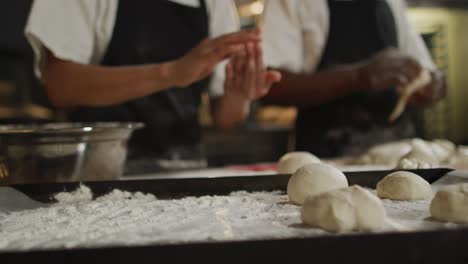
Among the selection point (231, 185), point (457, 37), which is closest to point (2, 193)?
point (231, 185)

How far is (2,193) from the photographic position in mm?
1000

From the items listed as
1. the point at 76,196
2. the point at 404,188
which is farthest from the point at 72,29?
the point at 404,188

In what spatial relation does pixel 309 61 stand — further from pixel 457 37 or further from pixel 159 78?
pixel 457 37

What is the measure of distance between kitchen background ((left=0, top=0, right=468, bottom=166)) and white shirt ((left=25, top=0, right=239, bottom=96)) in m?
0.95

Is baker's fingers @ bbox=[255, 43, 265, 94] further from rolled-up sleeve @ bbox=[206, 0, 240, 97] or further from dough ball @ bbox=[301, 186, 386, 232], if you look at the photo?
dough ball @ bbox=[301, 186, 386, 232]

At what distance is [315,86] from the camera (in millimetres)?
2094

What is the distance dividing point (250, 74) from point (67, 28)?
2.16 feet

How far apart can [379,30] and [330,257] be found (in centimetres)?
198

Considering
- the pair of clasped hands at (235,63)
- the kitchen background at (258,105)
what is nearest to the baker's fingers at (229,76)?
the pair of clasped hands at (235,63)

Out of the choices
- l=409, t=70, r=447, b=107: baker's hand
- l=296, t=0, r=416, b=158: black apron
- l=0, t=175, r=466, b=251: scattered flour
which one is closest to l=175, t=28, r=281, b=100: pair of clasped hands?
l=0, t=175, r=466, b=251: scattered flour

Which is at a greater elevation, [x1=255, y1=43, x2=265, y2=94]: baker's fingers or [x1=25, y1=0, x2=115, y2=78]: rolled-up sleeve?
[x1=25, y1=0, x2=115, y2=78]: rolled-up sleeve

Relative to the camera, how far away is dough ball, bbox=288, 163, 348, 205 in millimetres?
944

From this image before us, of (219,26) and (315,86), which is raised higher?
(219,26)

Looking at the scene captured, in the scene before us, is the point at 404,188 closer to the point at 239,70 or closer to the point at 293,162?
the point at 293,162
